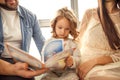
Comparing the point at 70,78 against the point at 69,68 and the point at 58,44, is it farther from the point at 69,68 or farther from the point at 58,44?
the point at 58,44

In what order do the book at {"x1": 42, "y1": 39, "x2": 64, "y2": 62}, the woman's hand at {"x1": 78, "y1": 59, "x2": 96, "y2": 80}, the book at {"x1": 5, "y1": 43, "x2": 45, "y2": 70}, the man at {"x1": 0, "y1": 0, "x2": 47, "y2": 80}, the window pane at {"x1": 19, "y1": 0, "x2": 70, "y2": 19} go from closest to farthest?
the book at {"x1": 5, "y1": 43, "x2": 45, "y2": 70}
the book at {"x1": 42, "y1": 39, "x2": 64, "y2": 62}
the woman's hand at {"x1": 78, "y1": 59, "x2": 96, "y2": 80}
the man at {"x1": 0, "y1": 0, "x2": 47, "y2": 80}
the window pane at {"x1": 19, "y1": 0, "x2": 70, "y2": 19}

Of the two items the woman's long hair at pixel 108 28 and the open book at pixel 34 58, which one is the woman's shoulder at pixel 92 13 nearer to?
the woman's long hair at pixel 108 28

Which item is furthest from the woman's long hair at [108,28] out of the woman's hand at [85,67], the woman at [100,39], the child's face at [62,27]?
the child's face at [62,27]

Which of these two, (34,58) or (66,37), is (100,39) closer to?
(66,37)

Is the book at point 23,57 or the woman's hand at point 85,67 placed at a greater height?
the book at point 23,57

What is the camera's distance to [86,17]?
1876mm

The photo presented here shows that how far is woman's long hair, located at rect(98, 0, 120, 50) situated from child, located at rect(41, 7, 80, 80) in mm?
232

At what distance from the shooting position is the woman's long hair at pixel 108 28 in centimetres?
169

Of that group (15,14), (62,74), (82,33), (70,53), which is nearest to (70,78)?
(62,74)

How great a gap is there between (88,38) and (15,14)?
578 millimetres

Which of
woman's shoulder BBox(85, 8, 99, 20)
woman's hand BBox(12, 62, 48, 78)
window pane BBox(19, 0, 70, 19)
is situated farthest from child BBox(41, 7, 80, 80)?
window pane BBox(19, 0, 70, 19)

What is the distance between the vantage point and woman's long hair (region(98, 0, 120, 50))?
66.4 inches

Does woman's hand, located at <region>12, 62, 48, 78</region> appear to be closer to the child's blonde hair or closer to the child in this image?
the child

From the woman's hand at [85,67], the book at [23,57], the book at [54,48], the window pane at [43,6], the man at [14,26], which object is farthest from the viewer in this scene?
the window pane at [43,6]
